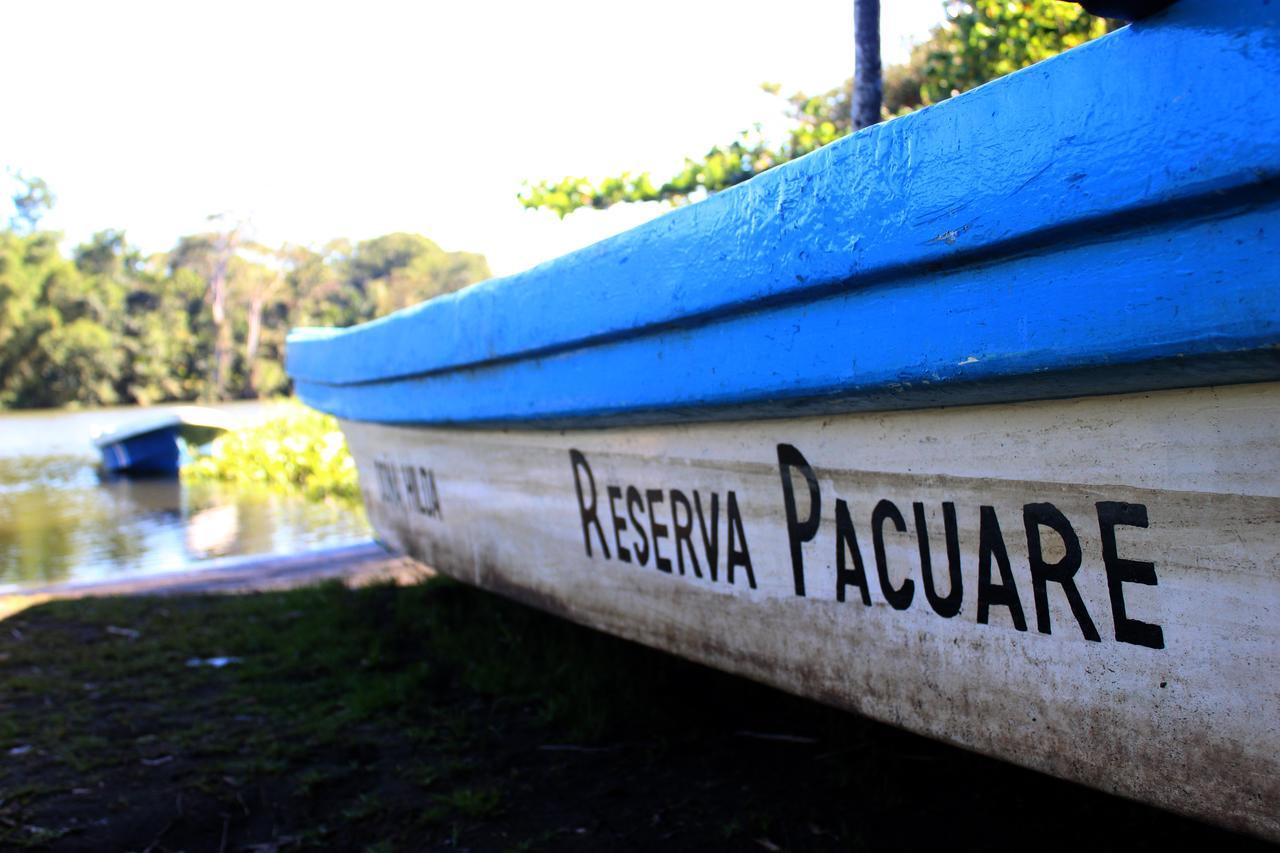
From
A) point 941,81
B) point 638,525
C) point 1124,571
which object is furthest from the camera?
point 941,81

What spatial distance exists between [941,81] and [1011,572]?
332 cm

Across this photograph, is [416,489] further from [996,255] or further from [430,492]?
[996,255]

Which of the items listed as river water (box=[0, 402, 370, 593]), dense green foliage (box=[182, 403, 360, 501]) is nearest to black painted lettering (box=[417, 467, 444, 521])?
river water (box=[0, 402, 370, 593])

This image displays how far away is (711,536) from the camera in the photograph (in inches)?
78.4

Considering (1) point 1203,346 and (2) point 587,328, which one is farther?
(2) point 587,328

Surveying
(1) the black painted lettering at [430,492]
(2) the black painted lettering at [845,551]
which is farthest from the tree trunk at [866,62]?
(1) the black painted lettering at [430,492]

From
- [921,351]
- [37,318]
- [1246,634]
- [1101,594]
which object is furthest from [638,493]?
[37,318]

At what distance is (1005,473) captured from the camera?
140 centimetres

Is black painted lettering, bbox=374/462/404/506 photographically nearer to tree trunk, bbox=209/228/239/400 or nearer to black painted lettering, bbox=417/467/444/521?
black painted lettering, bbox=417/467/444/521

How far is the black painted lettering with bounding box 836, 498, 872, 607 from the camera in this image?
165 centimetres

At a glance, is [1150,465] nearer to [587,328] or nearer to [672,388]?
[672,388]

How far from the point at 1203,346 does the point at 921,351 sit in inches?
14.4

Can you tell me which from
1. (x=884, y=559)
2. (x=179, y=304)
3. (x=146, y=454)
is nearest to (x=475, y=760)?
(x=884, y=559)

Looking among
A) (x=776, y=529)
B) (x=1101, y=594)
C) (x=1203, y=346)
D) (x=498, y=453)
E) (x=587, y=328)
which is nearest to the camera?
(x=1203, y=346)
